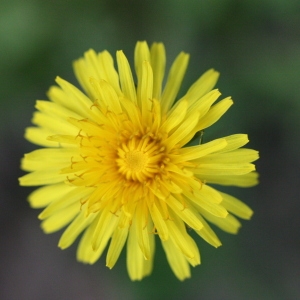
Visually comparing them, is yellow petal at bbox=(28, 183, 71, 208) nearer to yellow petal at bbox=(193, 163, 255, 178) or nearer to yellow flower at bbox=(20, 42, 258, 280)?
yellow flower at bbox=(20, 42, 258, 280)

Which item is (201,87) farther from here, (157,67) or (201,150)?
(201,150)

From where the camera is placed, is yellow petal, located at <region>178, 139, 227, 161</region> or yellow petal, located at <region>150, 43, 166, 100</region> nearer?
yellow petal, located at <region>178, 139, 227, 161</region>

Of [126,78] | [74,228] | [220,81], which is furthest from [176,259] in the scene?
[220,81]

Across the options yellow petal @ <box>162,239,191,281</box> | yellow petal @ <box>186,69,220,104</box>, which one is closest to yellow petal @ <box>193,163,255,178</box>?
yellow petal @ <box>186,69,220,104</box>

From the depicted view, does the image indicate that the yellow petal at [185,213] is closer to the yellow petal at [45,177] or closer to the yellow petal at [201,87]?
the yellow petal at [201,87]

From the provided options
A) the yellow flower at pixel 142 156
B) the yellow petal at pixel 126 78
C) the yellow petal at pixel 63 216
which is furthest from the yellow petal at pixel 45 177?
the yellow petal at pixel 126 78

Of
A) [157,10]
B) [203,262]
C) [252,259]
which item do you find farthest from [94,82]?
[252,259]
